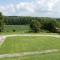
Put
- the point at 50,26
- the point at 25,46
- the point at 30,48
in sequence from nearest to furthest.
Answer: the point at 30,48 < the point at 25,46 < the point at 50,26

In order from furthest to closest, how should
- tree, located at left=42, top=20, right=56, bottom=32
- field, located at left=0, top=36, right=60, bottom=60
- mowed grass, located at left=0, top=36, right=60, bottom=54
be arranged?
tree, located at left=42, top=20, right=56, bottom=32
mowed grass, located at left=0, top=36, right=60, bottom=54
field, located at left=0, top=36, right=60, bottom=60

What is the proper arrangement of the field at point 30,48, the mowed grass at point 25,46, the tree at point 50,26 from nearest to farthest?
the field at point 30,48, the mowed grass at point 25,46, the tree at point 50,26

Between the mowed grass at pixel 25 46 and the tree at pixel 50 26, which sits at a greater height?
the mowed grass at pixel 25 46

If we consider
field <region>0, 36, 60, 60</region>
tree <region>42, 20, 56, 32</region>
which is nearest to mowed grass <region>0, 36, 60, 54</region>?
field <region>0, 36, 60, 60</region>

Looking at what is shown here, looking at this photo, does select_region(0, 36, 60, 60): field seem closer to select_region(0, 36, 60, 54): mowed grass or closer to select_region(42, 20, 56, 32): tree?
select_region(0, 36, 60, 54): mowed grass

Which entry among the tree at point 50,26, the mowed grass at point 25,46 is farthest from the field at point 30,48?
the tree at point 50,26

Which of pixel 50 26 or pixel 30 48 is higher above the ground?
pixel 30 48

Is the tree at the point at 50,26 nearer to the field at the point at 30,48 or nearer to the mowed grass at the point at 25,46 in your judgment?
the mowed grass at the point at 25,46

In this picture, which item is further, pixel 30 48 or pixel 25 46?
pixel 25 46

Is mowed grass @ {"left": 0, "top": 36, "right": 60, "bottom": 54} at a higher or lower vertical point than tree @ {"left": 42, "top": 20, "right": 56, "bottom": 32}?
higher

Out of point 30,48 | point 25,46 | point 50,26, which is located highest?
point 30,48

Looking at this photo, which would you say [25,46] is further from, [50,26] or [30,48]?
[50,26]

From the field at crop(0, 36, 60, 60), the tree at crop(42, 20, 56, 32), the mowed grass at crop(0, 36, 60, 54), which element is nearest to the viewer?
the field at crop(0, 36, 60, 60)

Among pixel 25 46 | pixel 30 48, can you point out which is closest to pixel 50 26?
pixel 25 46
